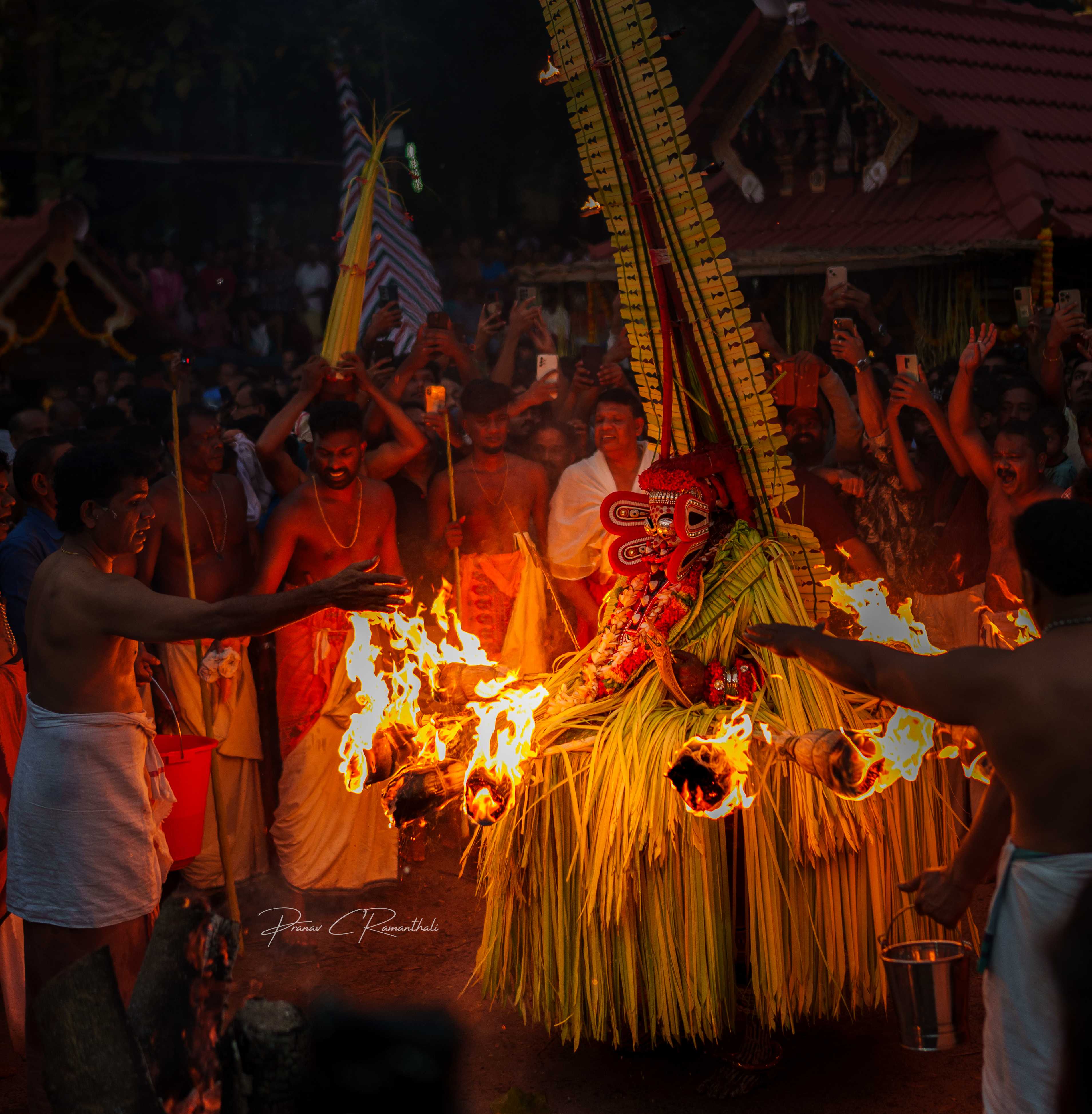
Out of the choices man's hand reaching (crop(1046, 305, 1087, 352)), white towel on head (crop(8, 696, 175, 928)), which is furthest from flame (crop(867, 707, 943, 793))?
man's hand reaching (crop(1046, 305, 1087, 352))

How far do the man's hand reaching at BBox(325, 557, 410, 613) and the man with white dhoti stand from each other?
2.29 m

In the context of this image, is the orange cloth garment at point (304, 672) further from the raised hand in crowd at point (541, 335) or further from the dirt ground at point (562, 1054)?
the raised hand in crowd at point (541, 335)

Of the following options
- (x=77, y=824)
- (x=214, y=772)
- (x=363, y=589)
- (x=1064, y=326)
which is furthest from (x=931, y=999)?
(x=1064, y=326)

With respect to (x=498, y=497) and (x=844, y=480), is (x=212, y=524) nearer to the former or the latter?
(x=498, y=497)

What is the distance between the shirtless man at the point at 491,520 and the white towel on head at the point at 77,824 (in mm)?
2382

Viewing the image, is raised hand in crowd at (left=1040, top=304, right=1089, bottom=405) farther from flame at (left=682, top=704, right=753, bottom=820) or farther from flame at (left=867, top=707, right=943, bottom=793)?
flame at (left=682, top=704, right=753, bottom=820)

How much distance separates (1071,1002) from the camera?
2162 millimetres

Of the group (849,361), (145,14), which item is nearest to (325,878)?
(849,361)

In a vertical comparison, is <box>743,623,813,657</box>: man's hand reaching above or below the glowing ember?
above

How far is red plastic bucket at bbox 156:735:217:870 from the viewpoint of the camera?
3.88 m

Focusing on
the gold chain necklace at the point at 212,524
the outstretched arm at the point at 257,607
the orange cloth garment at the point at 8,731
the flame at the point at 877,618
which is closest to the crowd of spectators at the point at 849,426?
the gold chain necklace at the point at 212,524

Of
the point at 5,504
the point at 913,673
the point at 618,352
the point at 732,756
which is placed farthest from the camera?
the point at 618,352

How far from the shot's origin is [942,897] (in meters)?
2.67

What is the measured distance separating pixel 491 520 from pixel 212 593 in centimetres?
126
